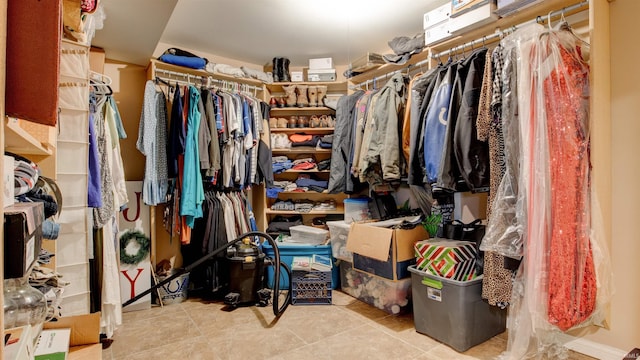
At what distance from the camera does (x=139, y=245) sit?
9.12 ft

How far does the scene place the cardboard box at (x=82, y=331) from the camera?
1407 millimetres

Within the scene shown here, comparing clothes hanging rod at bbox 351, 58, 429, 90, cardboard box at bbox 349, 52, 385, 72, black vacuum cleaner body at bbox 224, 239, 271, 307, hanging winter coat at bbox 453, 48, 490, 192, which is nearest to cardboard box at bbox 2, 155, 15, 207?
hanging winter coat at bbox 453, 48, 490, 192

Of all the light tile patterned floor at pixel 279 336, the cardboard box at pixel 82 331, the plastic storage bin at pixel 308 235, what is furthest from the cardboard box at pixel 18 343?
the plastic storage bin at pixel 308 235

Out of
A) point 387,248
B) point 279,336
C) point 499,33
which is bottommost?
point 279,336

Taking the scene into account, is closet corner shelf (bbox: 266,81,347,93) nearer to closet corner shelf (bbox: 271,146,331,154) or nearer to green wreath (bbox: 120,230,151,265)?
closet corner shelf (bbox: 271,146,331,154)

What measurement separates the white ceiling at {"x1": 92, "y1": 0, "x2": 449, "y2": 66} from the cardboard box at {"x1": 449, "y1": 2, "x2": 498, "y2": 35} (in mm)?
526

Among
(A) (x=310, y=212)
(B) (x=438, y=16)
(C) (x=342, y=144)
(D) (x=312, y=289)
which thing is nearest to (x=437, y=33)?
(B) (x=438, y=16)

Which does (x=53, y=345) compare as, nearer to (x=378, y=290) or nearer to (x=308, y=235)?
(x=378, y=290)

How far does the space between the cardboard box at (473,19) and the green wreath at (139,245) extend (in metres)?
2.89

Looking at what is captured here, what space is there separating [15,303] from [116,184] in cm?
163

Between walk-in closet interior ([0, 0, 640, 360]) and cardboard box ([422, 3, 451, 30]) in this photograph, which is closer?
walk-in closet interior ([0, 0, 640, 360])

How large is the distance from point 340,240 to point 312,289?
19.8 inches

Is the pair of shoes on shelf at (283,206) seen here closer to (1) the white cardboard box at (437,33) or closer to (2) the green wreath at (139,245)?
(2) the green wreath at (139,245)

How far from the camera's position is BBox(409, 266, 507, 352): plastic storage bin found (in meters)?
1.95
